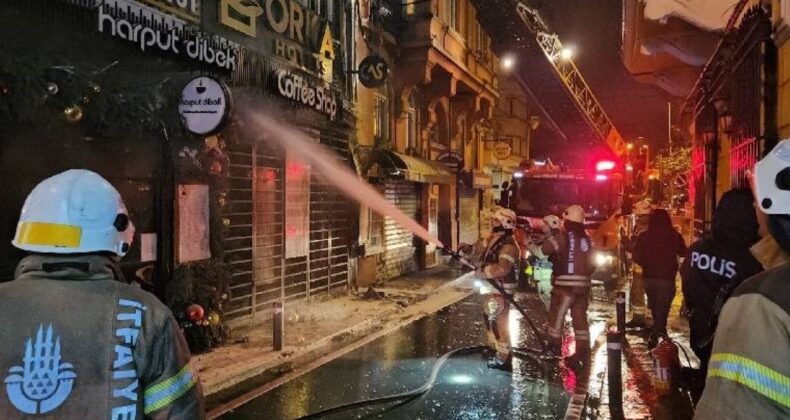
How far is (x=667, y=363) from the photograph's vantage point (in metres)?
6.11

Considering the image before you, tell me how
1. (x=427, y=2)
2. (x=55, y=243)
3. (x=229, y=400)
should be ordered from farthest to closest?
(x=427, y=2)
(x=229, y=400)
(x=55, y=243)

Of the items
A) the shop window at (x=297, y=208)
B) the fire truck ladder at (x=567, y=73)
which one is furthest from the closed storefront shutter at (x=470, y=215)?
the shop window at (x=297, y=208)

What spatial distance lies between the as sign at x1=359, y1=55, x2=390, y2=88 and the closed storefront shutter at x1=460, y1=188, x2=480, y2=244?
372 inches

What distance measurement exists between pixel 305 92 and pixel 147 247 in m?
4.79

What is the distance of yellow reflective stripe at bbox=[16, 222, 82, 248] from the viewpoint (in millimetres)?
2062

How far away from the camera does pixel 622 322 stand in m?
8.65

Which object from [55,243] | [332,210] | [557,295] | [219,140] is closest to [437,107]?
[332,210]

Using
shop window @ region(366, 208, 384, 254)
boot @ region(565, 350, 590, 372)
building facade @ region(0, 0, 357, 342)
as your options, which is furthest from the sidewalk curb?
boot @ region(565, 350, 590, 372)

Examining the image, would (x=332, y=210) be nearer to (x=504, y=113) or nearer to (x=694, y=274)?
(x=694, y=274)

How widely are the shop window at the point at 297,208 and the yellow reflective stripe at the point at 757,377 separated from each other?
10912 mm

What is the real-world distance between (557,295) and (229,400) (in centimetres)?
444

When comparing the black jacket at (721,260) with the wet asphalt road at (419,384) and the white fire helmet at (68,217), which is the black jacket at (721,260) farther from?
the white fire helmet at (68,217)

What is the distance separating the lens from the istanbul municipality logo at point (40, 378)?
2.02 m

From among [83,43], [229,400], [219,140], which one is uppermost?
[83,43]
